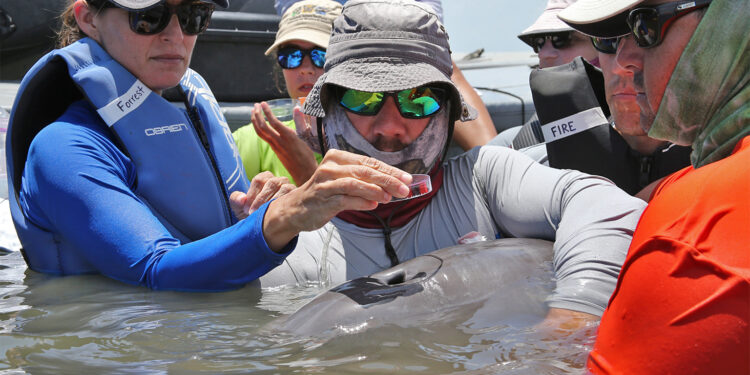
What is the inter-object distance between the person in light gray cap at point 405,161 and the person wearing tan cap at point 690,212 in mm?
1115

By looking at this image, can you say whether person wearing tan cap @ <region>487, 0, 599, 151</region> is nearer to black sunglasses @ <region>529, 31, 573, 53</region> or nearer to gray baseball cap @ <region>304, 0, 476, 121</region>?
black sunglasses @ <region>529, 31, 573, 53</region>

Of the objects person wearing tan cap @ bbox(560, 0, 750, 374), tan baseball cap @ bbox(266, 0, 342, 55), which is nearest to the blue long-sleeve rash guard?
person wearing tan cap @ bbox(560, 0, 750, 374)

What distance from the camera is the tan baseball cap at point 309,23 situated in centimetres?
426

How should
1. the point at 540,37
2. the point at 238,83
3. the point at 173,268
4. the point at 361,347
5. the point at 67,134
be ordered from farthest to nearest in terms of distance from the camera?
the point at 238,83
the point at 540,37
the point at 67,134
the point at 173,268
the point at 361,347

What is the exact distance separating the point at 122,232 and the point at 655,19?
6.27ft

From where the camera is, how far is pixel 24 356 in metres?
2.04

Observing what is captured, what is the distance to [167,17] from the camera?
308cm

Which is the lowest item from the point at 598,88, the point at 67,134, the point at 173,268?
the point at 173,268

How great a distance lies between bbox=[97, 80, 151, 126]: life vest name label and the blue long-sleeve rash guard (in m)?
0.20

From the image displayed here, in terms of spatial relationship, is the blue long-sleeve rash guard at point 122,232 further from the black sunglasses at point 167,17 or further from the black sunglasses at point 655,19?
the black sunglasses at point 655,19

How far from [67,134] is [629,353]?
7.33 feet

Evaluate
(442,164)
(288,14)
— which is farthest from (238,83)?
(442,164)

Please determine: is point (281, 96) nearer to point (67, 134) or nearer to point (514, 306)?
point (67, 134)

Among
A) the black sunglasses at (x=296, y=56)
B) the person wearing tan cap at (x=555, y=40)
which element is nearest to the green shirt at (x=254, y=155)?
the black sunglasses at (x=296, y=56)
